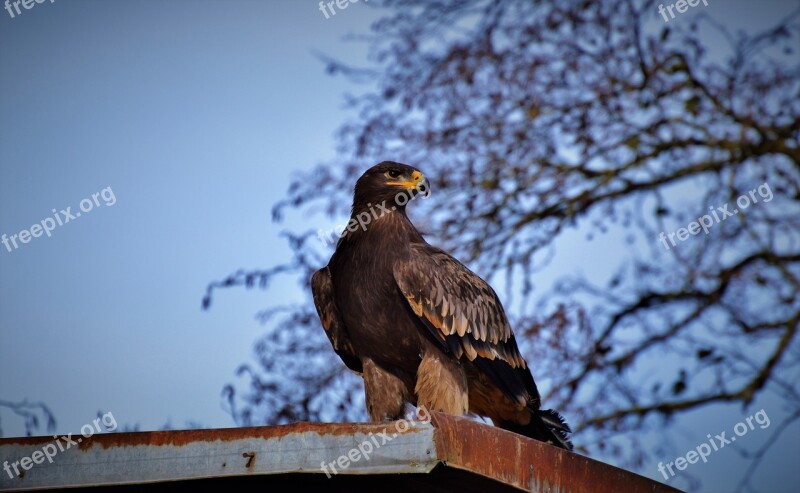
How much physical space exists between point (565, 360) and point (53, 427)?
475cm

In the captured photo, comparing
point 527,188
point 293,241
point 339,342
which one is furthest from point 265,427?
point 527,188

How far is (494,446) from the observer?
141 inches

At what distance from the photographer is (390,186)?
5586 millimetres

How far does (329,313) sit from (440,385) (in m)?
0.80

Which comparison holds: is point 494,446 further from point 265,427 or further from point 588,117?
point 588,117

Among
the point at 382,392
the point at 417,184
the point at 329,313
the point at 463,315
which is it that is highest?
the point at 417,184

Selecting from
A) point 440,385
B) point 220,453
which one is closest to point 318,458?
point 220,453

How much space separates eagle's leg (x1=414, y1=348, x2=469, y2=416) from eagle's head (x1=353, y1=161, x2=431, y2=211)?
0.91m

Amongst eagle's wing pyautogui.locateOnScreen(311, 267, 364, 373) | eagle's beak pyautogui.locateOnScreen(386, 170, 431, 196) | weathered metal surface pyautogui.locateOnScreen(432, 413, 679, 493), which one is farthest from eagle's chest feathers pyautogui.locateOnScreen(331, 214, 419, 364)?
weathered metal surface pyautogui.locateOnScreen(432, 413, 679, 493)

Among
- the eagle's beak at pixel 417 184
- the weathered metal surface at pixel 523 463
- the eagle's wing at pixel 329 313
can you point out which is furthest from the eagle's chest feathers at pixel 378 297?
the weathered metal surface at pixel 523 463

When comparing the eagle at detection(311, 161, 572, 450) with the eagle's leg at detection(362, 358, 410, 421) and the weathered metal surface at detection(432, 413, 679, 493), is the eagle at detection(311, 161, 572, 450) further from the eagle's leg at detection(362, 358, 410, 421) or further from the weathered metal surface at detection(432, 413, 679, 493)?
the weathered metal surface at detection(432, 413, 679, 493)

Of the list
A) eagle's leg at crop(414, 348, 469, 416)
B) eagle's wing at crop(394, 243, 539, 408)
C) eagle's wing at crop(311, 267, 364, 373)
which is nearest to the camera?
eagle's leg at crop(414, 348, 469, 416)

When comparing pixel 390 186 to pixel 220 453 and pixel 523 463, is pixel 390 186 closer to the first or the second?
pixel 523 463

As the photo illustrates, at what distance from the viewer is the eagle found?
5227mm
